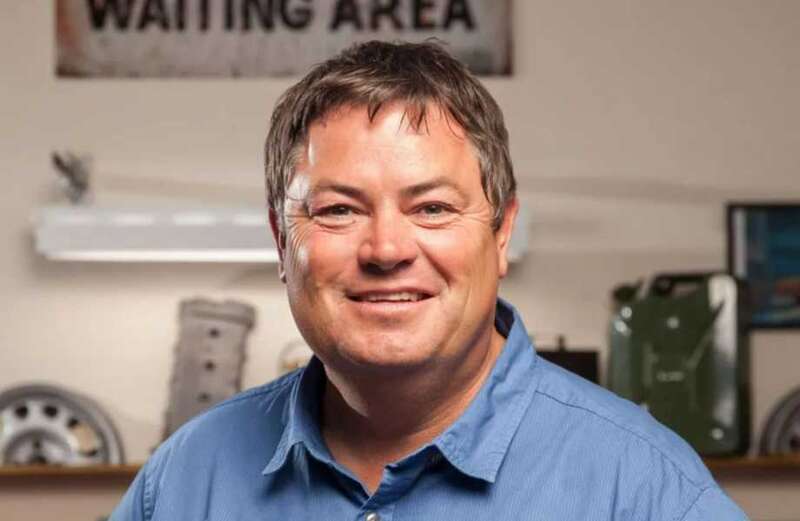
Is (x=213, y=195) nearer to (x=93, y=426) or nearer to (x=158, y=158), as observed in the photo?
(x=158, y=158)

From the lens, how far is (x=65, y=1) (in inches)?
180

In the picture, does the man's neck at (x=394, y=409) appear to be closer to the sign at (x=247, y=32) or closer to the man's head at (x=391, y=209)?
the man's head at (x=391, y=209)

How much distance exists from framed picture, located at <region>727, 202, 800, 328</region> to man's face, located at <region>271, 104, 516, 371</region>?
3.00 metres

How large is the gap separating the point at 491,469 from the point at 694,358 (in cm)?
272

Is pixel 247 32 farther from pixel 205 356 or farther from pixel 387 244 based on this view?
pixel 387 244

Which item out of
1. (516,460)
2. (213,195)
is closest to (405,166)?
(516,460)

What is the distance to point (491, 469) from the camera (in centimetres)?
165

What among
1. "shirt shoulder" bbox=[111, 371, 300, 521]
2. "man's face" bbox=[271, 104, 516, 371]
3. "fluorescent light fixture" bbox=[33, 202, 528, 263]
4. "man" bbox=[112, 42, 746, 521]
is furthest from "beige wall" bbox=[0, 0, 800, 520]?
"man's face" bbox=[271, 104, 516, 371]

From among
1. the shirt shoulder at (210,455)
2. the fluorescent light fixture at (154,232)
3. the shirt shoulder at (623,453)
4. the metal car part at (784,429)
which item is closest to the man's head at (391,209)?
the shirt shoulder at (623,453)

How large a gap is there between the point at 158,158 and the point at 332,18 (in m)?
0.67

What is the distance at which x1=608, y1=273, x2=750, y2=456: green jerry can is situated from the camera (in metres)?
4.26

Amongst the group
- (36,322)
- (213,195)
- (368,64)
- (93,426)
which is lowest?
(93,426)

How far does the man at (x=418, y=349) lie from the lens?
1.62 m

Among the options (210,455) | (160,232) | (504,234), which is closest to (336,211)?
(504,234)
